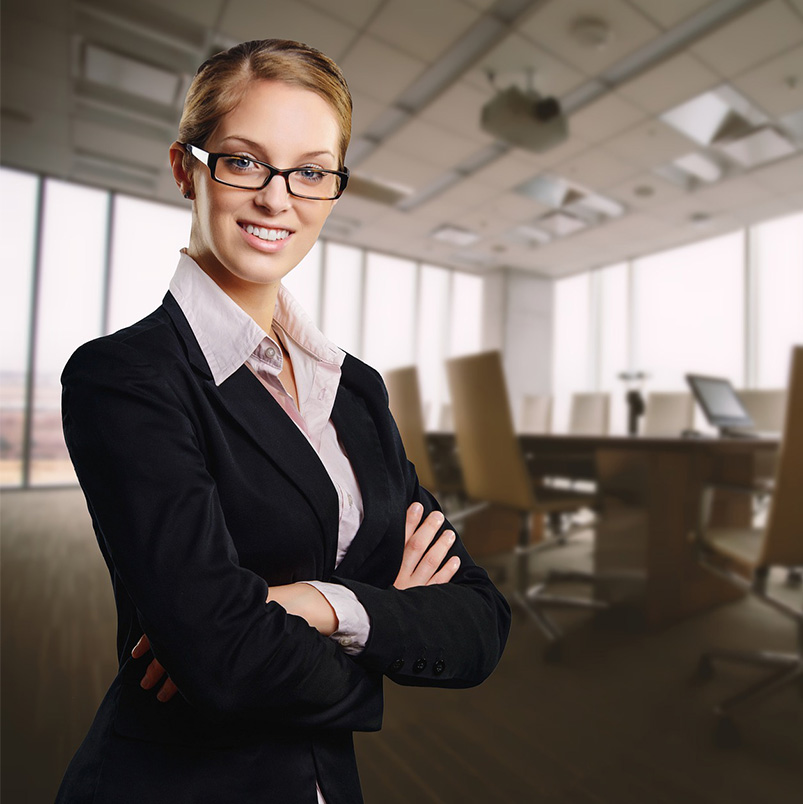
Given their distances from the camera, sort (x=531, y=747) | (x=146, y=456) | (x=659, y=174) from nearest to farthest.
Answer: (x=146, y=456) < (x=531, y=747) < (x=659, y=174)

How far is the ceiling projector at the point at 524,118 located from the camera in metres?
3.88

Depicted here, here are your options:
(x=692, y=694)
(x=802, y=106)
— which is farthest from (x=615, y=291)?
(x=692, y=694)

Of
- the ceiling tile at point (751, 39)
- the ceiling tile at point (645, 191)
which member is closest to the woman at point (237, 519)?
the ceiling tile at point (751, 39)

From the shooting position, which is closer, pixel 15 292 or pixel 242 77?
pixel 242 77

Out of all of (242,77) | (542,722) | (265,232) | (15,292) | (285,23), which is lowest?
(542,722)

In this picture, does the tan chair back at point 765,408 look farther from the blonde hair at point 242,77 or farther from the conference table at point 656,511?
the blonde hair at point 242,77

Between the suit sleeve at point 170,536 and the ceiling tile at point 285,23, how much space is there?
144 inches

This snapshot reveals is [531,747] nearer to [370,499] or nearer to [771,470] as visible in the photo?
[370,499]

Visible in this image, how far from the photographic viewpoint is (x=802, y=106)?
14.0ft

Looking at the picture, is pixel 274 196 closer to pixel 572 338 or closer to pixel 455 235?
pixel 455 235

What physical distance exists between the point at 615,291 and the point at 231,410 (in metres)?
8.76

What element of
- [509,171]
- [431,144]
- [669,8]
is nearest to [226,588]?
[669,8]

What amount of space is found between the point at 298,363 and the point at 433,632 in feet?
1.08

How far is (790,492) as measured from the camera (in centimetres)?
177
